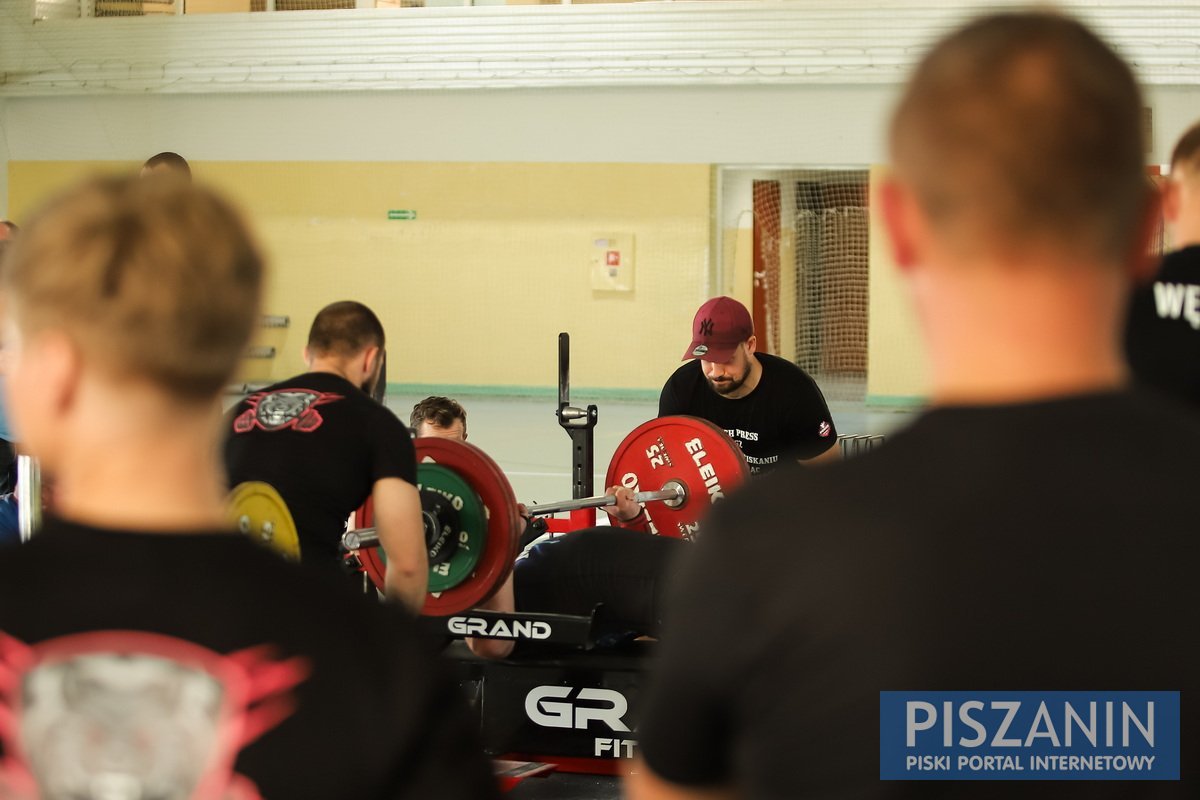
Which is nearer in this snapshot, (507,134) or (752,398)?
(752,398)

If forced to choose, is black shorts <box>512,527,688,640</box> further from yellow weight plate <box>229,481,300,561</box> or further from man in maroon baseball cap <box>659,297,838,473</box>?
yellow weight plate <box>229,481,300,561</box>

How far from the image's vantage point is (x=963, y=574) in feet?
2.62

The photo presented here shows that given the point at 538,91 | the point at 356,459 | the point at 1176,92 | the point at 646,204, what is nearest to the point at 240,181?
the point at 538,91

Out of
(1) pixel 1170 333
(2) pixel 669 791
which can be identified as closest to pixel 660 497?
(1) pixel 1170 333

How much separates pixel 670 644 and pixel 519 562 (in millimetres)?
3167

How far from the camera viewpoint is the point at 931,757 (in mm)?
860

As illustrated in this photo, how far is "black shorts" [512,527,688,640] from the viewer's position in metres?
3.73

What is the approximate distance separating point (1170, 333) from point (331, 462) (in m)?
1.78

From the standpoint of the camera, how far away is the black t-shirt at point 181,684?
81cm

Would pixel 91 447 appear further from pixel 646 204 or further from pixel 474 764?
pixel 646 204

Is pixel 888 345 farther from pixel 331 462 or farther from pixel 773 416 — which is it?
pixel 331 462

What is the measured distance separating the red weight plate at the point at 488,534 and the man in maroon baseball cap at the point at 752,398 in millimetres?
1192

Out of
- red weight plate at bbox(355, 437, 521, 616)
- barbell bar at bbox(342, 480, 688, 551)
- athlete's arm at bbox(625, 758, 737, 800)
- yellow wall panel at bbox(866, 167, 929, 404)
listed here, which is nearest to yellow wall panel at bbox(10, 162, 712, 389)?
yellow wall panel at bbox(866, 167, 929, 404)

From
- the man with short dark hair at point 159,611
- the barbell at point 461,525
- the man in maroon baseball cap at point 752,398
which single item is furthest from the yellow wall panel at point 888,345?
the man with short dark hair at point 159,611
